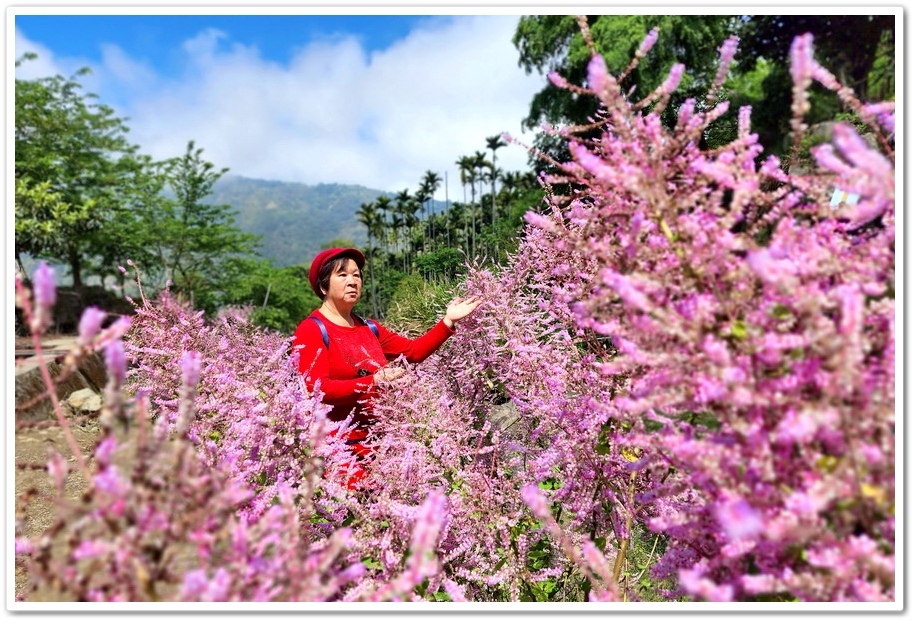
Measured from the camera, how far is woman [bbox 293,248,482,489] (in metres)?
3.43

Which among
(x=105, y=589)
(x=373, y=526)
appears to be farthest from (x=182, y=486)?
(x=373, y=526)

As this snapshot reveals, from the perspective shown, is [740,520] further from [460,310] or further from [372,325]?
[372,325]

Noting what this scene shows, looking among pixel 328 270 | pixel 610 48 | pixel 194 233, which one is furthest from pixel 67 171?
pixel 328 270

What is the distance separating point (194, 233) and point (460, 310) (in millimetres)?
25431

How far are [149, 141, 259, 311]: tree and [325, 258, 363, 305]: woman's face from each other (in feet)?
78.7

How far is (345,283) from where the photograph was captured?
12.6 feet

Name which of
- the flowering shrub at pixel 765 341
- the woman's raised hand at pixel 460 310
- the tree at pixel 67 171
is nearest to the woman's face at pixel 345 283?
the woman's raised hand at pixel 460 310

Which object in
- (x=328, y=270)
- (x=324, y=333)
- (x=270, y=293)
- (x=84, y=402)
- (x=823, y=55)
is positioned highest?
(x=823, y=55)

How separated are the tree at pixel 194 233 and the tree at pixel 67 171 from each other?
5.89 ft

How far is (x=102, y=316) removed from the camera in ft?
3.19

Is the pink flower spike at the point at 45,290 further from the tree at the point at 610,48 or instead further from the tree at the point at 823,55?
the tree at the point at 610,48

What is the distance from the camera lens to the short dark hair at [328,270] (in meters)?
3.92

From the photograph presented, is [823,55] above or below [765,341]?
above
